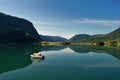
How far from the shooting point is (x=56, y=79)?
168ft

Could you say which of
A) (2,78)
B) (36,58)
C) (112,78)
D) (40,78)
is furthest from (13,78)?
(36,58)

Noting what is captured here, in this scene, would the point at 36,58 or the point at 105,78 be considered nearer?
the point at 105,78

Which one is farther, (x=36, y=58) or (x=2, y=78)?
(x=36, y=58)

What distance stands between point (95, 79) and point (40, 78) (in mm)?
13993

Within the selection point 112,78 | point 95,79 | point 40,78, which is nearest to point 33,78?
point 40,78

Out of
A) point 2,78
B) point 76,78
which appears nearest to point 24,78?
point 2,78

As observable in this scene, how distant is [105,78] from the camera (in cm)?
5369

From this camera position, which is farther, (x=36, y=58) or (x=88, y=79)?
(x=36, y=58)

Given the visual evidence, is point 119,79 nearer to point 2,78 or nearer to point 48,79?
point 48,79

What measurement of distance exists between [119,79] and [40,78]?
20125 mm

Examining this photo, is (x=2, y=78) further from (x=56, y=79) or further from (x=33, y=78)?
(x=56, y=79)

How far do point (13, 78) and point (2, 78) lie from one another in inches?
109

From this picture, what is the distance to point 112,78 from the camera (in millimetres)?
53844

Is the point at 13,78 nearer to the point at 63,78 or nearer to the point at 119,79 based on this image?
the point at 63,78
